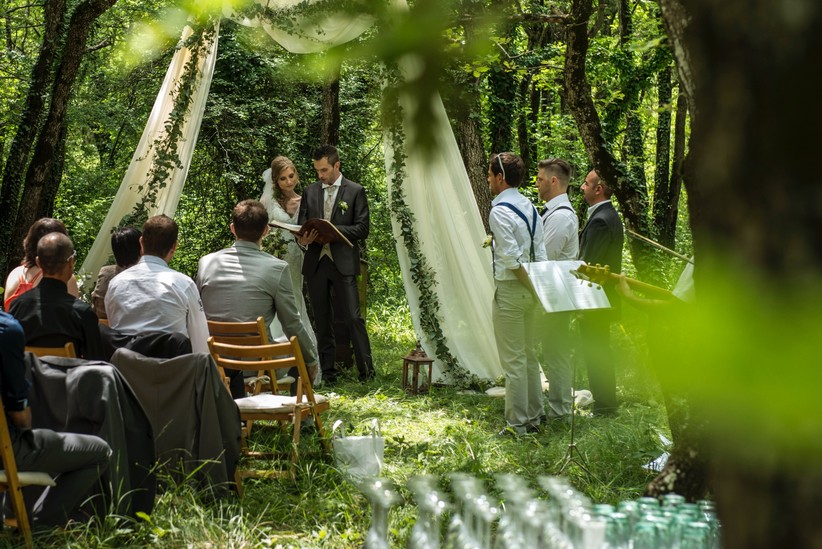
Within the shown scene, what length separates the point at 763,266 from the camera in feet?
2.76

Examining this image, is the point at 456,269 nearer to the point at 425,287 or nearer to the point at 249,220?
the point at 425,287

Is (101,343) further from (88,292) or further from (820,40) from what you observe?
(820,40)

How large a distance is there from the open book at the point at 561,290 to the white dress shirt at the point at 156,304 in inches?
73.0

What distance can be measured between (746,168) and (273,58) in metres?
10.8

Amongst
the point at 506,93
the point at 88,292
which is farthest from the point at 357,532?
the point at 506,93

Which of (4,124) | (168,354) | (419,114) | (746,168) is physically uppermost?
(4,124)

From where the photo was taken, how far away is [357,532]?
4.27 metres

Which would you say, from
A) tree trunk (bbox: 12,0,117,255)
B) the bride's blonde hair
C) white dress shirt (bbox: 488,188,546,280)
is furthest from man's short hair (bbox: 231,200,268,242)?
tree trunk (bbox: 12,0,117,255)

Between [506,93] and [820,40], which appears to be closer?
[820,40]

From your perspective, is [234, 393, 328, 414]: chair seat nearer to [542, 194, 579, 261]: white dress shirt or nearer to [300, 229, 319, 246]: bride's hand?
[542, 194, 579, 261]: white dress shirt

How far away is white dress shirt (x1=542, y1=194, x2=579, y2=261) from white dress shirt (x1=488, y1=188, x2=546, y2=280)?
44 cm

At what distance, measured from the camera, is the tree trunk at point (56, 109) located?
9.73 metres

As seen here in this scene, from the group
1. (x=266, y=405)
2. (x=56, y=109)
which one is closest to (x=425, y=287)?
(x=266, y=405)

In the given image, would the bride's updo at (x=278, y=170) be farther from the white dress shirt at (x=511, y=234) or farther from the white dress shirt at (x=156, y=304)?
the white dress shirt at (x=156, y=304)
